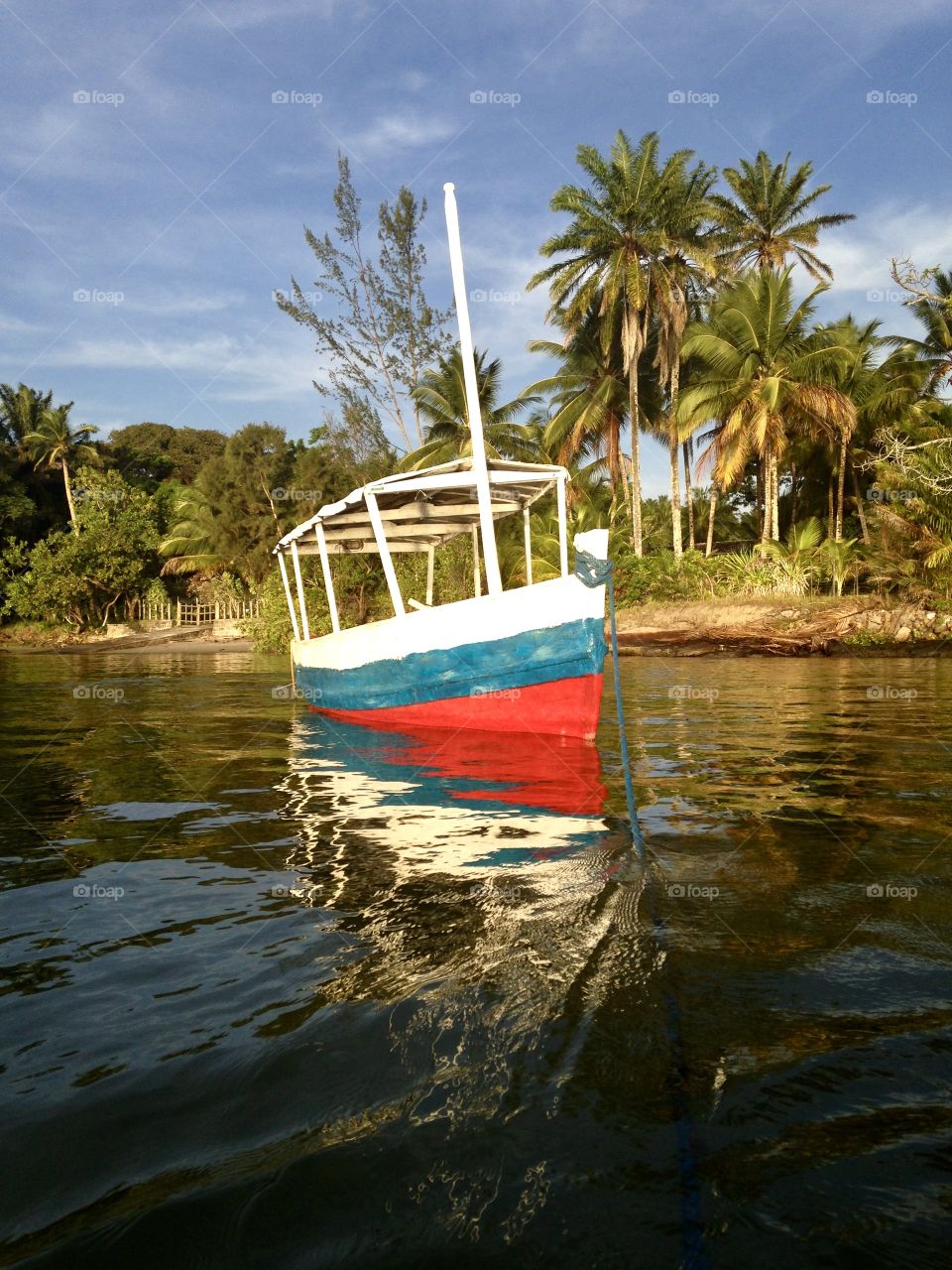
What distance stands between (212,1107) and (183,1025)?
1.84ft

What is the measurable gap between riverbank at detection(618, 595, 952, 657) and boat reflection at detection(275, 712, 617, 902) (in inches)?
615

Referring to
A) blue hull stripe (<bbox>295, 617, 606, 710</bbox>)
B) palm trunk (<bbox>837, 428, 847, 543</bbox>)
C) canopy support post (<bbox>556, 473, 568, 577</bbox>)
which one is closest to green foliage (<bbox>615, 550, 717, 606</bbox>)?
palm trunk (<bbox>837, 428, 847, 543</bbox>)

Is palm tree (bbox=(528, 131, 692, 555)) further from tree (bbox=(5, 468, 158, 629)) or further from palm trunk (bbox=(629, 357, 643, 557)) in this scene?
tree (bbox=(5, 468, 158, 629))

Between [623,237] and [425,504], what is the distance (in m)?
25.5

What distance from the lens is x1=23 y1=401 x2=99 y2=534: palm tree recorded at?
47375 mm

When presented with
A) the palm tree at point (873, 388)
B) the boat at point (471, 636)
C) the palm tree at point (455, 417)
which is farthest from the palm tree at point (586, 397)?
the boat at point (471, 636)

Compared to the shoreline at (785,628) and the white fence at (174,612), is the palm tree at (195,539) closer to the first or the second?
the white fence at (174,612)

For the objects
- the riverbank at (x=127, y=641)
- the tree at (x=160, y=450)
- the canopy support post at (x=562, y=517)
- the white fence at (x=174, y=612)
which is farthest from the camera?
the tree at (x=160, y=450)

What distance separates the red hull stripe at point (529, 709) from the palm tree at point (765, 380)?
21.6 metres

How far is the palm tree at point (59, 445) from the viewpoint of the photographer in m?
47.4

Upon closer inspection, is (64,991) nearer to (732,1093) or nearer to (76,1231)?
(76,1231)

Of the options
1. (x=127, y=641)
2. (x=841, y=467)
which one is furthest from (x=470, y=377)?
(x=127, y=641)

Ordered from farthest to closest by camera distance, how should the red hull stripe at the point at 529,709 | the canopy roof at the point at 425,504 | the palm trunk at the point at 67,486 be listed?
the palm trunk at the point at 67,486 → the canopy roof at the point at 425,504 → the red hull stripe at the point at 529,709

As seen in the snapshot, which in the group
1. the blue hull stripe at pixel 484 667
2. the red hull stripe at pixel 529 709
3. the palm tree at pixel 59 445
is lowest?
the red hull stripe at pixel 529 709
